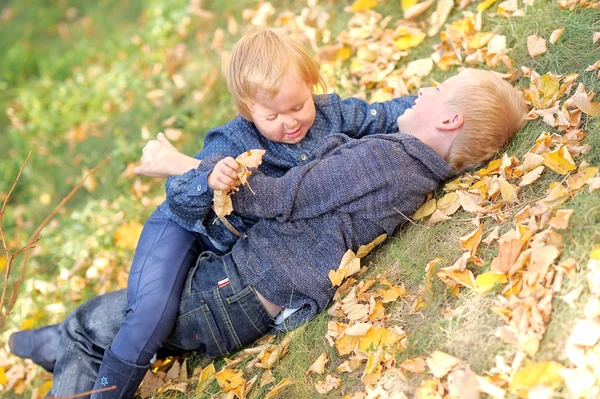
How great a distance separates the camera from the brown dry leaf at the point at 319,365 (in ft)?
8.32

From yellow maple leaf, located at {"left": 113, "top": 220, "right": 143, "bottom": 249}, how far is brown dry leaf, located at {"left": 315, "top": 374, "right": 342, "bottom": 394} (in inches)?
76.5

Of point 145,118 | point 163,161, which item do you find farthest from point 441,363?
point 145,118

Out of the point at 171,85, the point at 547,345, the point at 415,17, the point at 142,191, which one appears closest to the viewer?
the point at 547,345

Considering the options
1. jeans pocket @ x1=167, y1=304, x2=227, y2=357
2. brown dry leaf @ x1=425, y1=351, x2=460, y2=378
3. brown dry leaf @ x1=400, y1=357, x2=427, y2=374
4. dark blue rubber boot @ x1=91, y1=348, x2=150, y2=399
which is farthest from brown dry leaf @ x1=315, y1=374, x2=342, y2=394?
dark blue rubber boot @ x1=91, y1=348, x2=150, y2=399

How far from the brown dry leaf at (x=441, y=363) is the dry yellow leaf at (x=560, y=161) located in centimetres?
91

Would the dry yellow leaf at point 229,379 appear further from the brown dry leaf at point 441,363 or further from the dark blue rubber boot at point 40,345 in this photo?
the dark blue rubber boot at point 40,345

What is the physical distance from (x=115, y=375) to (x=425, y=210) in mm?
1622

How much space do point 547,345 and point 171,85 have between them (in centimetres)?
393

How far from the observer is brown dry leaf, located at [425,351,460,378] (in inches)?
84.3

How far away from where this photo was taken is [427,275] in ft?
8.31

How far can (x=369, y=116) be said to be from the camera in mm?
3123

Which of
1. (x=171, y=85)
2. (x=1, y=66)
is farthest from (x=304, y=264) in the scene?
(x=1, y=66)

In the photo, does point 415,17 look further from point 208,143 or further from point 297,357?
point 297,357

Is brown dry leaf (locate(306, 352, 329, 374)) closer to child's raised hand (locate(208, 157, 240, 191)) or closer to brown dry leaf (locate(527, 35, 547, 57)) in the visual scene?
child's raised hand (locate(208, 157, 240, 191))
